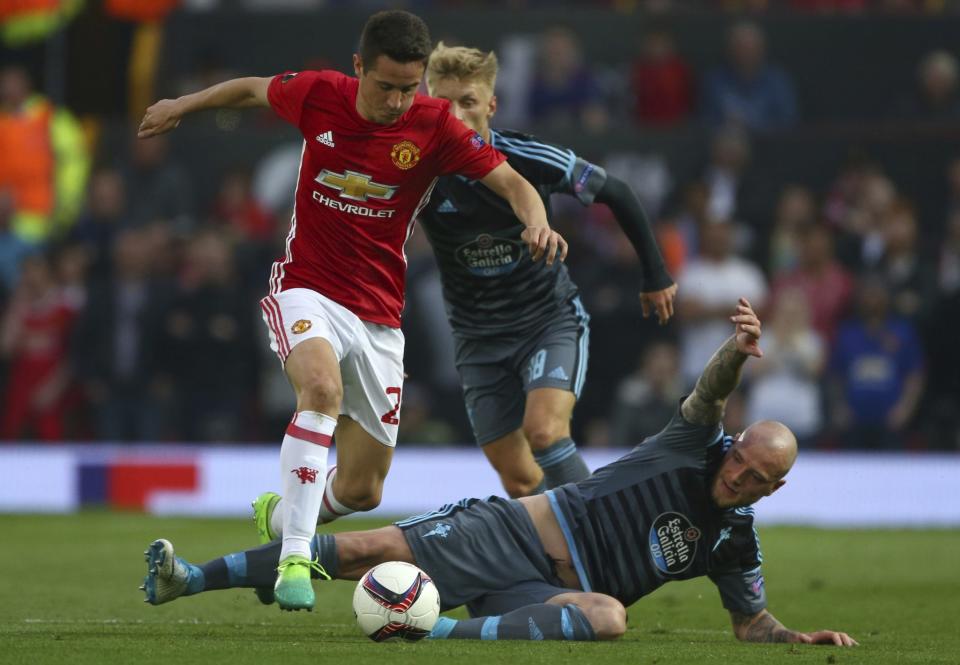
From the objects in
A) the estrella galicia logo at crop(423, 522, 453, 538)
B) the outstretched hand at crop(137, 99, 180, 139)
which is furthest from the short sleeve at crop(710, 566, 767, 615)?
the outstretched hand at crop(137, 99, 180, 139)

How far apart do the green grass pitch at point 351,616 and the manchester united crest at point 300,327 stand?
4.12 ft

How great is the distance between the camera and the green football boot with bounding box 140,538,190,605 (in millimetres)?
6559

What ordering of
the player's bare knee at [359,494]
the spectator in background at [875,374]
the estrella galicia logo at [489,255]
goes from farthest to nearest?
the spectator in background at [875,374]
the estrella galicia logo at [489,255]
the player's bare knee at [359,494]

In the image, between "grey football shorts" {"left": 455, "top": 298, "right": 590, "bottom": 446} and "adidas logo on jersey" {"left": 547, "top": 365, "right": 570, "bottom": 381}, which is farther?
"grey football shorts" {"left": 455, "top": 298, "right": 590, "bottom": 446}

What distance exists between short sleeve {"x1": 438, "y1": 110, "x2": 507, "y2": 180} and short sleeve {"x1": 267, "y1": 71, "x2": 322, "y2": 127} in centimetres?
60

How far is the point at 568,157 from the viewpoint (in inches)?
321

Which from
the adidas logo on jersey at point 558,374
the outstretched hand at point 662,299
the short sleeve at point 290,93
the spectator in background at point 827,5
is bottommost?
the adidas logo on jersey at point 558,374

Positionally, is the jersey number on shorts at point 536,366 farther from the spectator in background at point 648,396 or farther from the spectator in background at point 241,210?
the spectator in background at point 241,210

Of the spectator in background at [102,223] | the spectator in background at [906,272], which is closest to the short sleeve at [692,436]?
the spectator in background at [906,272]

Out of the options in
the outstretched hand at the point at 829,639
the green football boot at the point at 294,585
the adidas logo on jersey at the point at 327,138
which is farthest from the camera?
the adidas logo on jersey at the point at 327,138

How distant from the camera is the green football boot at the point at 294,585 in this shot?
619 cm

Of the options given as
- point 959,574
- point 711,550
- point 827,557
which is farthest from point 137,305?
point 711,550

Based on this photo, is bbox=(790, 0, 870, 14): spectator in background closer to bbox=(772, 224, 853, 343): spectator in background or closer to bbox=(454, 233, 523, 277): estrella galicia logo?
bbox=(772, 224, 853, 343): spectator in background

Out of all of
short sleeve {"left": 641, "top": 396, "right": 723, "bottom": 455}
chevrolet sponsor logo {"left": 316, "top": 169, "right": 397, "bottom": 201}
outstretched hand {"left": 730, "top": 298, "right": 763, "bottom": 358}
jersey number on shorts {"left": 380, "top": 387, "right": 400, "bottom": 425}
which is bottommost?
short sleeve {"left": 641, "top": 396, "right": 723, "bottom": 455}
